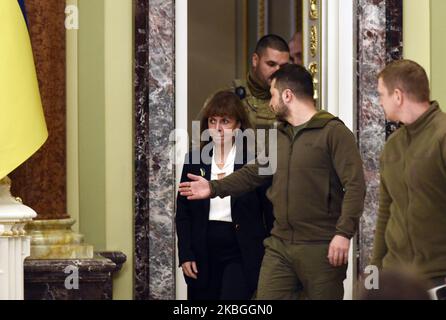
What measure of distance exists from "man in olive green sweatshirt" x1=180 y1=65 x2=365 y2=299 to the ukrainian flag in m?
1.22

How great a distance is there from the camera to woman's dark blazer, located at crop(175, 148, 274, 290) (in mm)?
5176

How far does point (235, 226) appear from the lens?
204 inches

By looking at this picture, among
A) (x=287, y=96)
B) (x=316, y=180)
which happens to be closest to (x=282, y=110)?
(x=287, y=96)

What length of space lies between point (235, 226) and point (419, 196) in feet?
4.74

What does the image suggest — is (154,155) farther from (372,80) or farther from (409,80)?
(409,80)

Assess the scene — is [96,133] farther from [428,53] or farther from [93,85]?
[428,53]

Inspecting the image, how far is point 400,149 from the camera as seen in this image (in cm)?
401

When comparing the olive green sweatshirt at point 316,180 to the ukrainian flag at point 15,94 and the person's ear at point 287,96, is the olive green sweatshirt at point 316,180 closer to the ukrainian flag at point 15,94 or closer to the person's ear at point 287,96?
the person's ear at point 287,96

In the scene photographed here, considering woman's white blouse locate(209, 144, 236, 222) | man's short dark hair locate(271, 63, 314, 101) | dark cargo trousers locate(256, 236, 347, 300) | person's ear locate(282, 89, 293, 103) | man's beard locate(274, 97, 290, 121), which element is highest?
man's short dark hair locate(271, 63, 314, 101)

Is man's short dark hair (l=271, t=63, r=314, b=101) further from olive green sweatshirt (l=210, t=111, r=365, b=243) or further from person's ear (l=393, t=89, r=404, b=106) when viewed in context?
person's ear (l=393, t=89, r=404, b=106)

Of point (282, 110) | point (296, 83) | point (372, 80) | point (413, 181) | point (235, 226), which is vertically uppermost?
point (372, 80)

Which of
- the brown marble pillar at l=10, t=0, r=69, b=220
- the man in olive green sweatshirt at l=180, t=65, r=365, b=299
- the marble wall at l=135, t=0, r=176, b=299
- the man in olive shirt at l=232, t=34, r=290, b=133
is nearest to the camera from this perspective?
the man in olive green sweatshirt at l=180, t=65, r=365, b=299

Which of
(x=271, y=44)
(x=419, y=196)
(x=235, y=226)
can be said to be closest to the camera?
(x=419, y=196)

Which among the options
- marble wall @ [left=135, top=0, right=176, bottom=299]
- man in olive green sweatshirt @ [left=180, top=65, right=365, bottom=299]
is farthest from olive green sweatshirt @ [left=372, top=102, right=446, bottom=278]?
marble wall @ [left=135, top=0, right=176, bottom=299]
